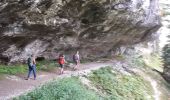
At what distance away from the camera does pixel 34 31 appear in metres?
20.0

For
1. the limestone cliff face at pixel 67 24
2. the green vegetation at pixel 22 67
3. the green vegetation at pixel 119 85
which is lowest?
the green vegetation at pixel 119 85

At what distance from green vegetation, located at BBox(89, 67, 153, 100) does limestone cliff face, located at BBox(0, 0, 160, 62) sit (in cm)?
297

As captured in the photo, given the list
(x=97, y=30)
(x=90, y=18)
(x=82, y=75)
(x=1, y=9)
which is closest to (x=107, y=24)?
(x=97, y=30)

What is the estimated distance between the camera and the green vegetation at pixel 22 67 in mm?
19605

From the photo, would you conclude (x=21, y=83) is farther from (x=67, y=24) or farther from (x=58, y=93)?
(x=67, y=24)

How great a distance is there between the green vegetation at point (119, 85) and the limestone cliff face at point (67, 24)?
2967 mm

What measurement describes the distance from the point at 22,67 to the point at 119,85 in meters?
6.86

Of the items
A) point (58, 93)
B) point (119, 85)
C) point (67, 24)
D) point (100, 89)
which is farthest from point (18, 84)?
point (119, 85)

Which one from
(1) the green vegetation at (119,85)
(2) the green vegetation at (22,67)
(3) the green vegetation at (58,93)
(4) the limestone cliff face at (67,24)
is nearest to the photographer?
(3) the green vegetation at (58,93)

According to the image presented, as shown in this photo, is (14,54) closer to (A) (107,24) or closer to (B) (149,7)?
(A) (107,24)

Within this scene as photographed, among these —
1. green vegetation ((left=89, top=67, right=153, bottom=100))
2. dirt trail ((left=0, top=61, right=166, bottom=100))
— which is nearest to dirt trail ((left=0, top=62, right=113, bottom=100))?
dirt trail ((left=0, top=61, right=166, bottom=100))

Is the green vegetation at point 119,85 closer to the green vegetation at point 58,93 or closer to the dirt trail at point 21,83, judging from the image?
the dirt trail at point 21,83

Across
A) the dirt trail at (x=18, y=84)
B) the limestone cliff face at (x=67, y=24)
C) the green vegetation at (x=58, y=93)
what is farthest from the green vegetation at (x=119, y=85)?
the green vegetation at (x=58, y=93)

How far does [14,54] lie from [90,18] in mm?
5259
